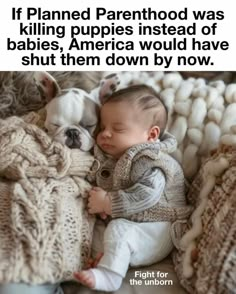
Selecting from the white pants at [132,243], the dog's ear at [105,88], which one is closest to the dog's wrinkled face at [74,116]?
the dog's ear at [105,88]

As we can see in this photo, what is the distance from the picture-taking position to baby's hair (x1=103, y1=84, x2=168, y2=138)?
2.34 ft

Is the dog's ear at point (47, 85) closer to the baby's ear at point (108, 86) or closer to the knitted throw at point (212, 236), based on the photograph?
the baby's ear at point (108, 86)

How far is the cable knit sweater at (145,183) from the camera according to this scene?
26.2 inches

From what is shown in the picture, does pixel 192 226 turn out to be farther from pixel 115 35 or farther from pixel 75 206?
pixel 115 35

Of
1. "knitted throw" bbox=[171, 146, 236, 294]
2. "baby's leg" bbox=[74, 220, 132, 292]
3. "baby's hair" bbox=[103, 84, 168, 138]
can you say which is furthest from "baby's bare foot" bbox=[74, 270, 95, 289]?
"baby's hair" bbox=[103, 84, 168, 138]

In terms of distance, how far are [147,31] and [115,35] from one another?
5 centimetres

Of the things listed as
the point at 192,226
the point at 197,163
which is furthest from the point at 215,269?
the point at 197,163

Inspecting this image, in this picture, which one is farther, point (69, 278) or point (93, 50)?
point (93, 50)

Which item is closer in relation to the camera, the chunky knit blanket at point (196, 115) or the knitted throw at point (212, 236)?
the knitted throw at point (212, 236)

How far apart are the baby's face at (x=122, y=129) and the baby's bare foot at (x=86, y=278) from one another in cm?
17

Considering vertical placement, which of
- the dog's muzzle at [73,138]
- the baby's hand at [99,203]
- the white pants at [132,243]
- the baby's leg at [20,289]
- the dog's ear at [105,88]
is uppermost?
the dog's ear at [105,88]

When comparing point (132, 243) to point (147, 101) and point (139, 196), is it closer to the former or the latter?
→ point (139, 196)

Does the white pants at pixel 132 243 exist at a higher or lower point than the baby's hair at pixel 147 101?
lower

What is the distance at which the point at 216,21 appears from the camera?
30.5 inches
